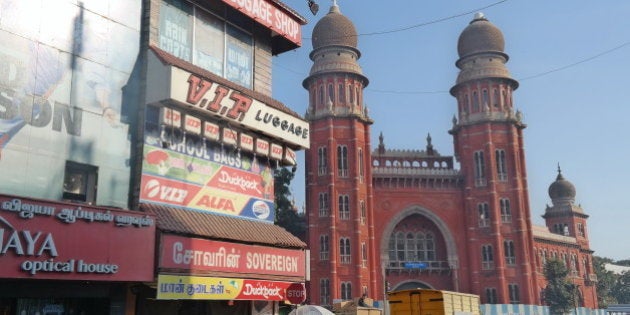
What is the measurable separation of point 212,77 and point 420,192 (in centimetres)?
4417

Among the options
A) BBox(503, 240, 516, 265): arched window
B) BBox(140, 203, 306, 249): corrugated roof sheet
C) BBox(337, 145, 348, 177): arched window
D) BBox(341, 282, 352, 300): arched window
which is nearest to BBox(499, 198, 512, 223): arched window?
BBox(503, 240, 516, 265): arched window

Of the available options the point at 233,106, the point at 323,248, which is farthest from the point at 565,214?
the point at 233,106

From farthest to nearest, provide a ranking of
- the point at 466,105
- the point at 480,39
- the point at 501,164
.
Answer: the point at 480,39
the point at 466,105
the point at 501,164

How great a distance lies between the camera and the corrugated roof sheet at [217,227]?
1495cm

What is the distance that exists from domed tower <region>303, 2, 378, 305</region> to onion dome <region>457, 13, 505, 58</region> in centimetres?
1141

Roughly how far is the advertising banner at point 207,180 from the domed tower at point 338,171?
3317 cm

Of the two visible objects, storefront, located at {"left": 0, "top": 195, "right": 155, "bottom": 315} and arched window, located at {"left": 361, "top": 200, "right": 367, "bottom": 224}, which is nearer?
storefront, located at {"left": 0, "top": 195, "right": 155, "bottom": 315}

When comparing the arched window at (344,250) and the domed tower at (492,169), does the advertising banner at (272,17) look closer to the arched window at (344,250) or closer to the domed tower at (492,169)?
the arched window at (344,250)

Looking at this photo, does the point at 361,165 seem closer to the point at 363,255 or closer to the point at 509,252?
the point at 363,255

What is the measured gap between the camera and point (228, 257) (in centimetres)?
1614

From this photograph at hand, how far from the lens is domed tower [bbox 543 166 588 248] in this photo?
82.4 m

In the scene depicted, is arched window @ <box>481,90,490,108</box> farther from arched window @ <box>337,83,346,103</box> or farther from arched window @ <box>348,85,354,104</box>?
arched window @ <box>337,83,346,103</box>

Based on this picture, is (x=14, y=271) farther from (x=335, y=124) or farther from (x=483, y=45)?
(x=483, y=45)

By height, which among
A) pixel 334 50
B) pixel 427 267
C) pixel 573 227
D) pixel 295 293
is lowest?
pixel 295 293
